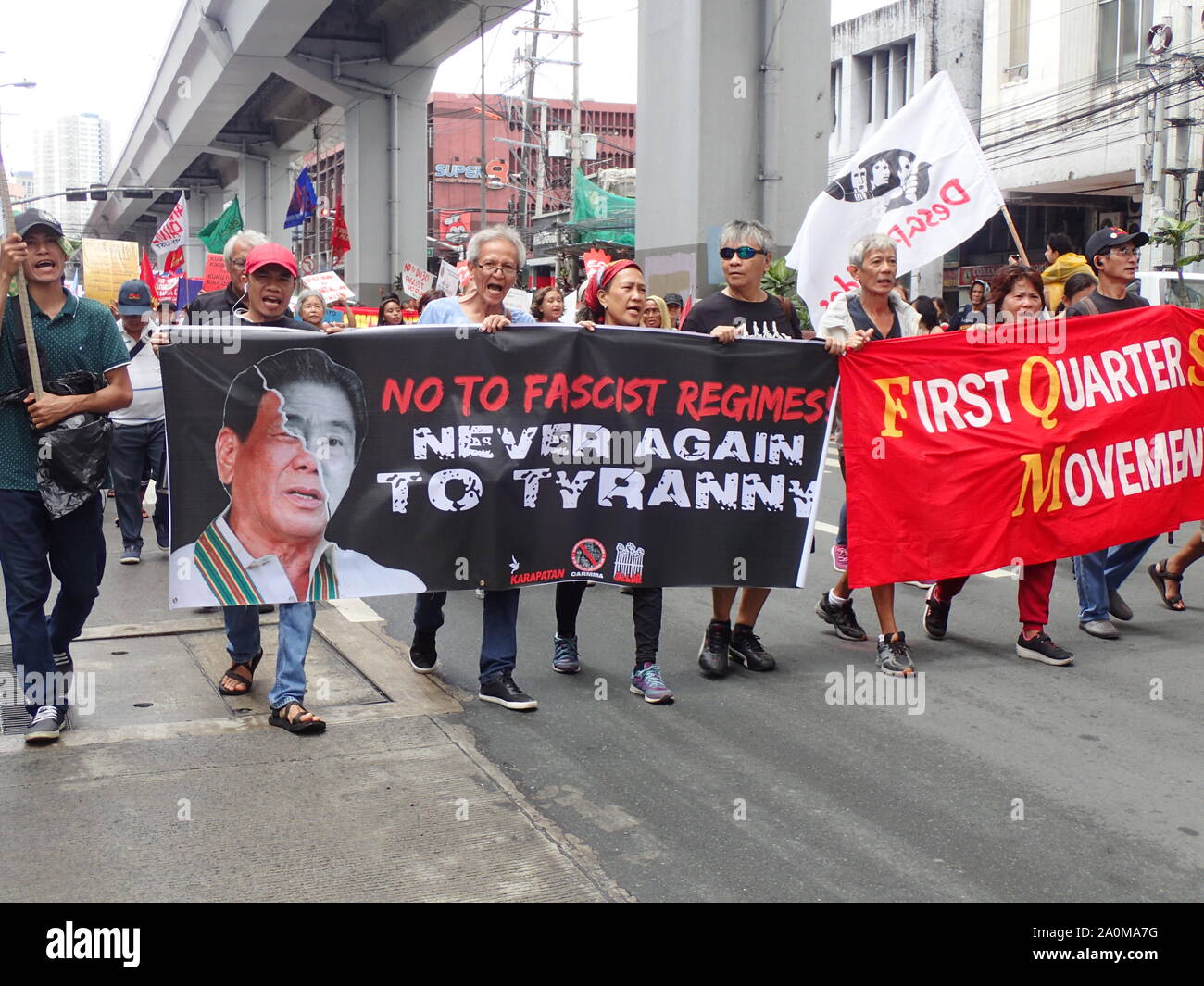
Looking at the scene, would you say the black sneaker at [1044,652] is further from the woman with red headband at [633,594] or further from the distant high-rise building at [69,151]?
the distant high-rise building at [69,151]

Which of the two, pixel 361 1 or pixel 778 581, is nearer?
pixel 778 581

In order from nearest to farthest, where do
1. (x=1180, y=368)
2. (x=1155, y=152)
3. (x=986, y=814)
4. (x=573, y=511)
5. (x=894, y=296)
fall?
1. (x=986, y=814)
2. (x=573, y=511)
3. (x=894, y=296)
4. (x=1180, y=368)
5. (x=1155, y=152)

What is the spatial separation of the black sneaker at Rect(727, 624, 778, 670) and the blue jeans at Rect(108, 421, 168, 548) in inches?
189

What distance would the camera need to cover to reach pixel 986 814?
4.48m

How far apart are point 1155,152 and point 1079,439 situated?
814 inches

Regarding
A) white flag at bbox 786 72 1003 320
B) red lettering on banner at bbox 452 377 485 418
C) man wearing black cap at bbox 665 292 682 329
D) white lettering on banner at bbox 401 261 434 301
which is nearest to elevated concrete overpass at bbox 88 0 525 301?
white lettering on banner at bbox 401 261 434 301

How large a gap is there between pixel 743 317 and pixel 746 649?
5.28 ft

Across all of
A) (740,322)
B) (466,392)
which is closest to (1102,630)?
(740,322)

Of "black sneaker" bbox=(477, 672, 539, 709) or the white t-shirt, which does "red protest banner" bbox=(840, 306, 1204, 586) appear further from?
the white t-shirt

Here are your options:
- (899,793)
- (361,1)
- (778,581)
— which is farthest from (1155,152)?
(899,793)

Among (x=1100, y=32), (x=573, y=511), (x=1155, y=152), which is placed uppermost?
(x=1100, y=32)

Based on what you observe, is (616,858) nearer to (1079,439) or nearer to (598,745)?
(598,745)

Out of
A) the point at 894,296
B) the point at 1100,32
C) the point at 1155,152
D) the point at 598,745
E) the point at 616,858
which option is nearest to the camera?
the point at 616,858

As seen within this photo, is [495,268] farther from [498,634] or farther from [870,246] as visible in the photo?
[870,246]
